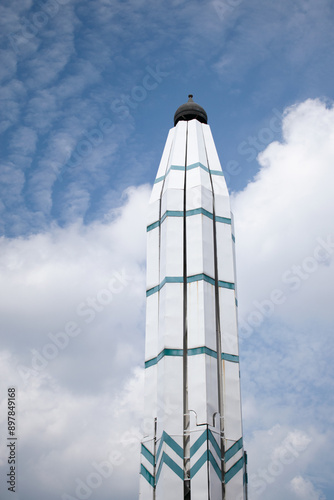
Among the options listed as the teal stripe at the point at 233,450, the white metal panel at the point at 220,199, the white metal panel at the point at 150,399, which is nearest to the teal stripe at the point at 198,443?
the teal stripe at the point at 233,450

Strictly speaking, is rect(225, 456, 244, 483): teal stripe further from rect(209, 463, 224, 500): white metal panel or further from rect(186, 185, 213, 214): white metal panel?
rect(186, 185, 213, 214): white metal panel

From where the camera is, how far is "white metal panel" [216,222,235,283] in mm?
22562

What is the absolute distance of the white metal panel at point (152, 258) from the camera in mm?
22750

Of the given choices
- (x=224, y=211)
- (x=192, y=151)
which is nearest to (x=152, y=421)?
(x=224, y=211)

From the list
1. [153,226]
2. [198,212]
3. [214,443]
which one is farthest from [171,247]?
[214,443]

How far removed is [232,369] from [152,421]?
11.6 ft

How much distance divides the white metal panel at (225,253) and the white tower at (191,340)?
43 millimetres

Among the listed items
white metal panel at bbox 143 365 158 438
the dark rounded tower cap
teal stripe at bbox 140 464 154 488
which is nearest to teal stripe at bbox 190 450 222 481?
teal stripe at bbox 140 464 154 488

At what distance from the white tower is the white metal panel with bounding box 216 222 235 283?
0.04 meters

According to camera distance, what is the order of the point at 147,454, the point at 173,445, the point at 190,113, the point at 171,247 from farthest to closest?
the point at 190,113 → the point at 171,247 → the point at 147,454 → the point at 173,445

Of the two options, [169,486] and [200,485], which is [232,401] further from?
[169,486]

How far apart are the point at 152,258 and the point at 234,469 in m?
8.75

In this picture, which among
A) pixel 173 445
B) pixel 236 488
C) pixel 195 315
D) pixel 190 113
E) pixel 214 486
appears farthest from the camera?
pixel 190 113

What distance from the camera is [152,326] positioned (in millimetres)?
21844
